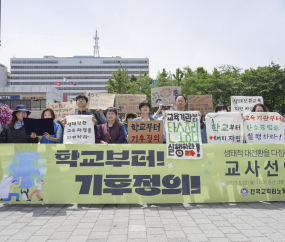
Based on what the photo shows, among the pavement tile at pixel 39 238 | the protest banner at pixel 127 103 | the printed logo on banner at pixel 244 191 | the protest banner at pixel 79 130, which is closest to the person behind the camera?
the pavement tile at pixel 39 238

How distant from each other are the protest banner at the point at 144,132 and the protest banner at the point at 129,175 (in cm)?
25

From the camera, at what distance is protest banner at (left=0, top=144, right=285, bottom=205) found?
13.4ft

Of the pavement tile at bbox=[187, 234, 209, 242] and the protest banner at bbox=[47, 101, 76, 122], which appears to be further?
the protest banner at bbox=[47, 101, 76, 122]

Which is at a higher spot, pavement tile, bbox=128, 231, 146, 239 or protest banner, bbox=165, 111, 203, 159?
protest banner, bbox=165, 111, 203, 159

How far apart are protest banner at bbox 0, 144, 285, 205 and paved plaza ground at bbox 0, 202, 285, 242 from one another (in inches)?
6.2

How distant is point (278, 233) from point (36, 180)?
3.99 meters

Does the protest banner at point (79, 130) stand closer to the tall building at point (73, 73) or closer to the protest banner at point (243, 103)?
the protest banner at point (243, 103)

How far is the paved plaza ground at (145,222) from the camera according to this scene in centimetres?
292

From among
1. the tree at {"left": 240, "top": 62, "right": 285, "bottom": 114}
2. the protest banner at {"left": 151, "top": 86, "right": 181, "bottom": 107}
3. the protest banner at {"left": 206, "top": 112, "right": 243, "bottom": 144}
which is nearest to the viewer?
the protest banner at {"left": 206, "top": 112, "right": 243, "bottom": 144}

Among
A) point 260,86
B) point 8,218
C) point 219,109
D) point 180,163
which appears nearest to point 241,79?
point 260,86

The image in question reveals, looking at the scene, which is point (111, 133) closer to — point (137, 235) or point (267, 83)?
point (137, 235)

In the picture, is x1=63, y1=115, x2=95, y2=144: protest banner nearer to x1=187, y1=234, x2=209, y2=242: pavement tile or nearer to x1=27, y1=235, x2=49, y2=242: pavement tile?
x1=27, y1=235, x2=49, y2=242: pavement tile

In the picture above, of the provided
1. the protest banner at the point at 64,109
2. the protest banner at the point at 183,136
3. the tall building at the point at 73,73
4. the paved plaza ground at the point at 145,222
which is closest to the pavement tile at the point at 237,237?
the paved plaza ground at the point at 145,222

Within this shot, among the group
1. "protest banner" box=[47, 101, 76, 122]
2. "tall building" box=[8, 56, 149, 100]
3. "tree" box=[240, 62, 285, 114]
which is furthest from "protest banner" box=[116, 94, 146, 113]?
"tall building" box=[8, 56, 149, 100]
